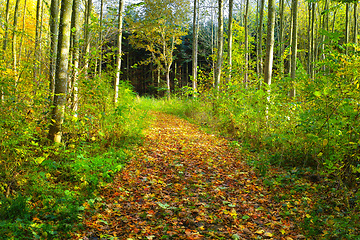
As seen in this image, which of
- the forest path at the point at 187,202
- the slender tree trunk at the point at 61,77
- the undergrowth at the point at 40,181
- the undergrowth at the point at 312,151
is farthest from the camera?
the slender tree trunk at the point at 61,77

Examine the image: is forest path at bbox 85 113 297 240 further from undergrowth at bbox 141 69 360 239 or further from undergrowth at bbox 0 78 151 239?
undergrowth at bbox 141 69 360 239

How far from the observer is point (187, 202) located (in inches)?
167

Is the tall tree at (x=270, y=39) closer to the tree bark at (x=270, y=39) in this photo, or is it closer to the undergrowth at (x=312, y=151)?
the tree bark at (x=270, y=39)

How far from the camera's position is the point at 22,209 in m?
3.26

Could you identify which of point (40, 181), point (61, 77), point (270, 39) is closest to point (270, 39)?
point (270, 39)

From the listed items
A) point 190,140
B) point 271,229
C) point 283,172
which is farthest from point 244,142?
point 271,229

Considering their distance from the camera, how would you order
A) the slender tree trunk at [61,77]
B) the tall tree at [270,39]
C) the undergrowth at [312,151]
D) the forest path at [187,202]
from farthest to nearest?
1. the tall tree at [270,39]
2. the slender tree trunk at [61,77]
3. the undergrowth at [312,151]
4. the forest path at [187,202]

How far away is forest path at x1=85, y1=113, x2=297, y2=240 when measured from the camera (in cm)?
342

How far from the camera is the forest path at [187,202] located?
11.2 ft

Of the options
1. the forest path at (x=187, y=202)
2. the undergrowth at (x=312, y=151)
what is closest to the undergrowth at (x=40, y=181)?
the forest path at (x=187, y=202)

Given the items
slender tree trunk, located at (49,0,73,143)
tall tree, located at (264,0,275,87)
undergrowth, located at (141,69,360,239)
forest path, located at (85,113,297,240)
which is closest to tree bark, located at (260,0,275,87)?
tall tree, located at (264,0,275,87)

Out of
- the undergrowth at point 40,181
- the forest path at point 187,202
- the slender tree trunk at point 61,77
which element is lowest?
the forest path at point 187,202

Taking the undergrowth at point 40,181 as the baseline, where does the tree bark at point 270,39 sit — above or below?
above

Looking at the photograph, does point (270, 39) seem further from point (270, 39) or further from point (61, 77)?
point (61, 77)
